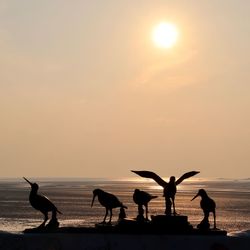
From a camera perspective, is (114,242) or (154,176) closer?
(114,242)

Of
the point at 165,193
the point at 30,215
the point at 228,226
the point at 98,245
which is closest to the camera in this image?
the point at 98,245

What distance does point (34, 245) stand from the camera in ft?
77.2

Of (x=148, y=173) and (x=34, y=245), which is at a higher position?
(x=148, y=173)

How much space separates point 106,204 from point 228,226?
23458 millimetres

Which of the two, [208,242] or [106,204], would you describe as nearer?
[208,242]

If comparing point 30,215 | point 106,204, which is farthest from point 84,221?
point 106,204

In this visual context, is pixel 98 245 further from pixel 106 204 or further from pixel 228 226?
pixel 228 226

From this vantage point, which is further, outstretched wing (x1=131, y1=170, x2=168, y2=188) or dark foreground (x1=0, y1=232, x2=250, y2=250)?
outstretched wing (x1=131, y1=170, x2=168, y2=188)

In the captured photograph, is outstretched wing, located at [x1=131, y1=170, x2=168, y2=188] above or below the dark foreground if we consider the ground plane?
above

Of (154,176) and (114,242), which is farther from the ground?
(154,176)

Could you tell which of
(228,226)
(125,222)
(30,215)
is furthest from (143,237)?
(30,215)

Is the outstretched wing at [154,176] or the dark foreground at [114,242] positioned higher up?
the outstretched wing at [154,176]

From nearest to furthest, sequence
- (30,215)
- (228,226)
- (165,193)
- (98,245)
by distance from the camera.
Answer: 1. (98,245)
2. (165,193)
3. (228,226)
4. (30,215)

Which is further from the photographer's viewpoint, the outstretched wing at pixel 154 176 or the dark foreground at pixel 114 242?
the outstretched wing at pixel 154 176
